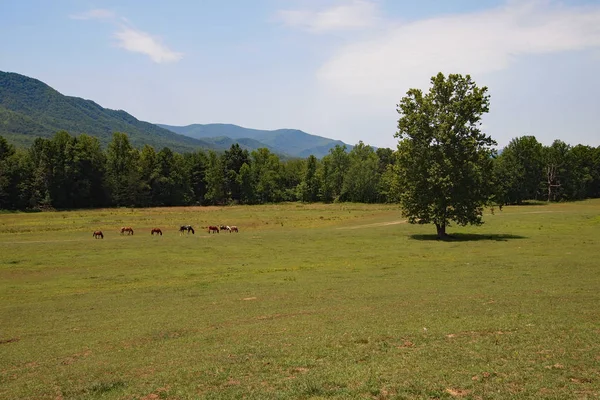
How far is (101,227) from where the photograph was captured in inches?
2805

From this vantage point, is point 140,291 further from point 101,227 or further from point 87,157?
point 87,157

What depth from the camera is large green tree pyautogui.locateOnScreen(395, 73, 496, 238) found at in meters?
51.8

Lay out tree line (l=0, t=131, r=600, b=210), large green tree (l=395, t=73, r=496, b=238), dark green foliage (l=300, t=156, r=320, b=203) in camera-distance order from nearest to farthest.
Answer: large green tree (l=395, t=73, r=496, b=238) < tree line (l=0, t=131, r=600, b=210) < dark green foliage (l=300, t=156, r=320, b=203)

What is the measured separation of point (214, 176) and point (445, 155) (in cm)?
10297

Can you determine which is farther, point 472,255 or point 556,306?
point 472,255

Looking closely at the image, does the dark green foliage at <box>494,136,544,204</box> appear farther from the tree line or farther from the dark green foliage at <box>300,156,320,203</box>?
the dark green foliage at <box>300,156,320,203</box>

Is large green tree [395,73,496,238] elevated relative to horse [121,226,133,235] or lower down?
elevated

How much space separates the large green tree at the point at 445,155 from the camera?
51.8m

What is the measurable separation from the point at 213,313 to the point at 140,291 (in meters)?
8.21

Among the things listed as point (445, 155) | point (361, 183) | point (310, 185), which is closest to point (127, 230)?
point (445, 155)

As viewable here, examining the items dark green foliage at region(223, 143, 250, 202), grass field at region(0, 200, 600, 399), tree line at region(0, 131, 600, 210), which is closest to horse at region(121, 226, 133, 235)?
grass field at region(0, 200, 600, 399)

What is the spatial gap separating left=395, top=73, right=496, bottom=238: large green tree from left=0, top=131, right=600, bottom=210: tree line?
58.4 metres

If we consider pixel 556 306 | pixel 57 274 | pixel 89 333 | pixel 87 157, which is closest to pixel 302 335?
pixel 89 333

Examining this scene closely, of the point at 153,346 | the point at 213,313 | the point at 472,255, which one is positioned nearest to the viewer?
the point at 153,346
